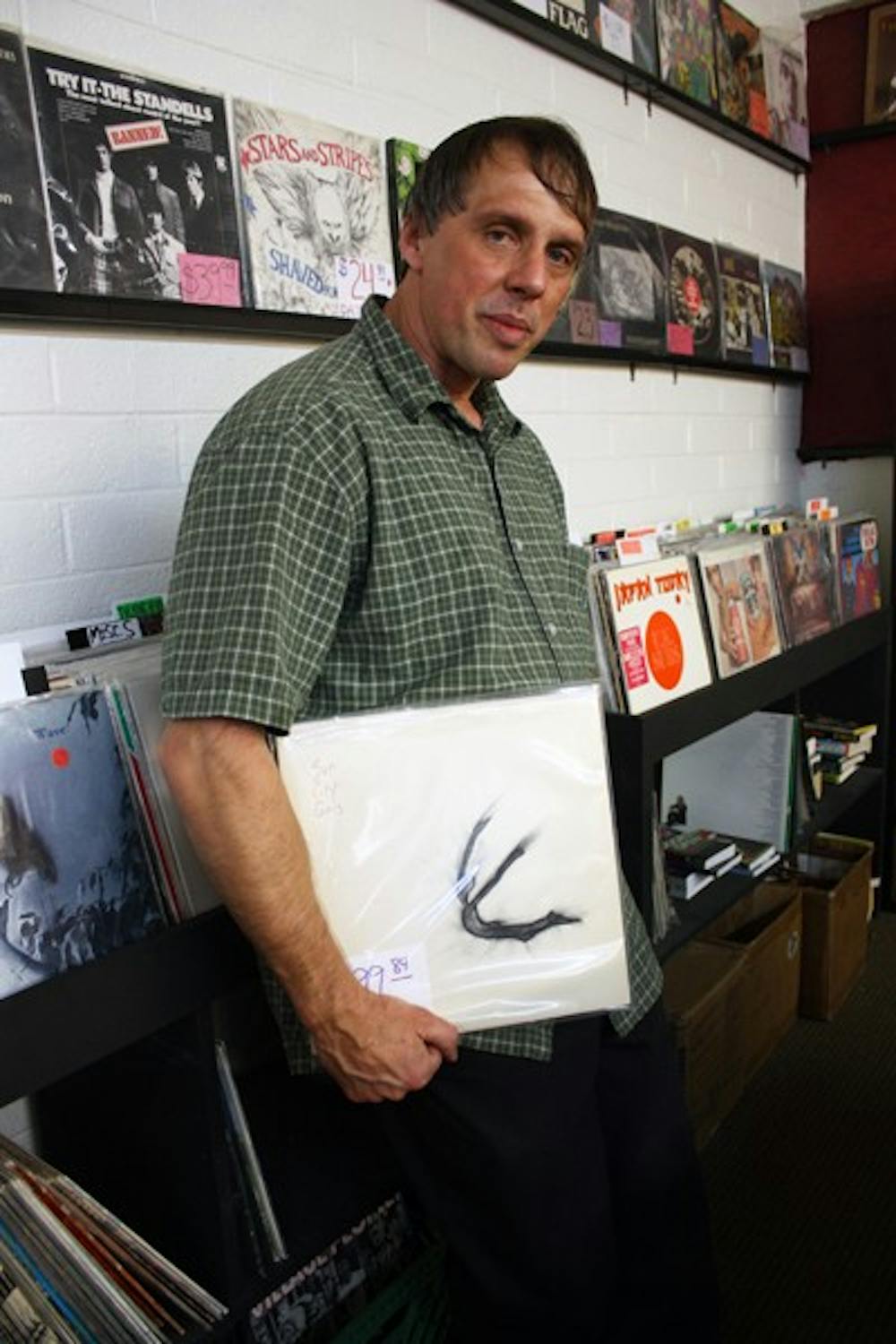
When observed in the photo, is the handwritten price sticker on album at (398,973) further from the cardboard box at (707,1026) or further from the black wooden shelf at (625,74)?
the black wooden shelf at (625,74)

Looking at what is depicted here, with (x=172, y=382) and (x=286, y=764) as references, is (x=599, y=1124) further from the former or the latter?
(x=172, y=382)

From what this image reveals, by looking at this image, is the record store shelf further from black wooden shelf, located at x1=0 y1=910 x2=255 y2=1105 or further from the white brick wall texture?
black wooden shelf, located at x1=0 y1=910 x2=255 y2=1105

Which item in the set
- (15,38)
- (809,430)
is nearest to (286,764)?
(15,38)

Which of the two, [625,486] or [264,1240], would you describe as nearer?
[264,1240]

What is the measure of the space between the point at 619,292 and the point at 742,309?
0.63 meters

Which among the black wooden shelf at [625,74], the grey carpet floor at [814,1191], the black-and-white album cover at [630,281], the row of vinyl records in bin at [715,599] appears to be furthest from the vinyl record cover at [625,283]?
the grey carpet floor at [814,1191]

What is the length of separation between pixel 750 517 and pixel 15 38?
6.12 feet

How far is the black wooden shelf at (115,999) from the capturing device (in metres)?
0.92

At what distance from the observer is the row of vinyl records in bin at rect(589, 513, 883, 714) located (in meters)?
1.72

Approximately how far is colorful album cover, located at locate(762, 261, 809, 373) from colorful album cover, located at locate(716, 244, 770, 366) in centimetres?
5

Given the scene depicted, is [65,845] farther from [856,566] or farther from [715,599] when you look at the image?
[856,566]

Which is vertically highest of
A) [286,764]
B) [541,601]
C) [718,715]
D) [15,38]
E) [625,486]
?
[15,38]

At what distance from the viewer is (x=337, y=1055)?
3.32 ft

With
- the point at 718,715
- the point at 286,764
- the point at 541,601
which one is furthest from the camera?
the point at 718,715
